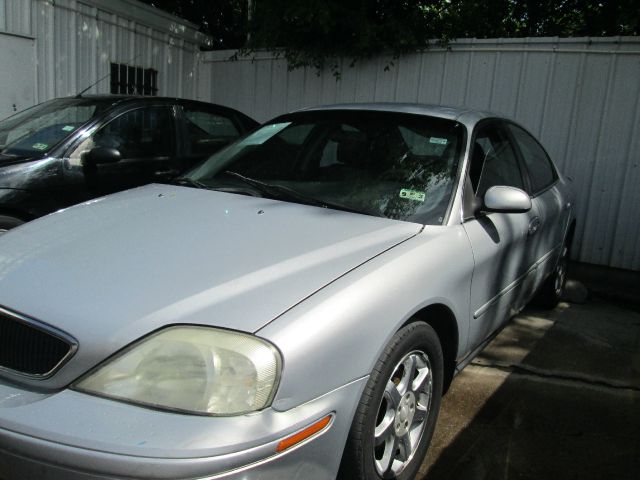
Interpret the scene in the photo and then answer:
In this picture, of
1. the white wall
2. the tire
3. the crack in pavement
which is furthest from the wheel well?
the white wall

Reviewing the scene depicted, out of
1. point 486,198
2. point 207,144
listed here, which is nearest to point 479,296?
point 486,198

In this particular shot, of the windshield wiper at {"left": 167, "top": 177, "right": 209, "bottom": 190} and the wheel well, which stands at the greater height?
the windshield wiper at {"left": 167, "top": 177, "right": 209, "bottom": 190}

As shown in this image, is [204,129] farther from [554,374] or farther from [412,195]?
[554,374]

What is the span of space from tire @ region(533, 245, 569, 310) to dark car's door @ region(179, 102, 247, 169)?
9.83ft

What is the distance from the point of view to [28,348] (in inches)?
71.1

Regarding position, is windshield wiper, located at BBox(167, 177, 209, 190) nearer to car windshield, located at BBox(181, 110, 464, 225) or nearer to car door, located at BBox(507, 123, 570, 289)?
car windshield, located at BBox(181, 110, 464, 225)

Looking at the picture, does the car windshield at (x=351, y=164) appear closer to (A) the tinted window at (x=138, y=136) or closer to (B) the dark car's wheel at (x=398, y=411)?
(B) the dark car's wheel at (x=398, y=411)

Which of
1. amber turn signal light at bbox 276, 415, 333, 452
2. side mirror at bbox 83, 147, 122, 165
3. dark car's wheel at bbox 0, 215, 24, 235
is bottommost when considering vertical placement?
dark car's wheel at bbox 0, 215, 24, 235

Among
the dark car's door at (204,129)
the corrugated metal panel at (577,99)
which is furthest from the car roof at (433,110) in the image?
the corrugated metal panel at (577,99)

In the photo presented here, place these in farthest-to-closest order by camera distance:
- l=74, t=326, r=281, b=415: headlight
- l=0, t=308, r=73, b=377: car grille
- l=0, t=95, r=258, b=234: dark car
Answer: l=0, t=95, r=258, b=234: dark car, l=0, t=308, r=73, b=377: car grille, l=74, t=326, r=281, b=415: headlight

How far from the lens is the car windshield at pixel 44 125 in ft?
14.9

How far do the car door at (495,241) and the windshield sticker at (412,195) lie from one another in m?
0.25

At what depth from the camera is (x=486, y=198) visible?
289 centimetres

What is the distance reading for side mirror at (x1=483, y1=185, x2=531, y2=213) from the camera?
2.84 metres
